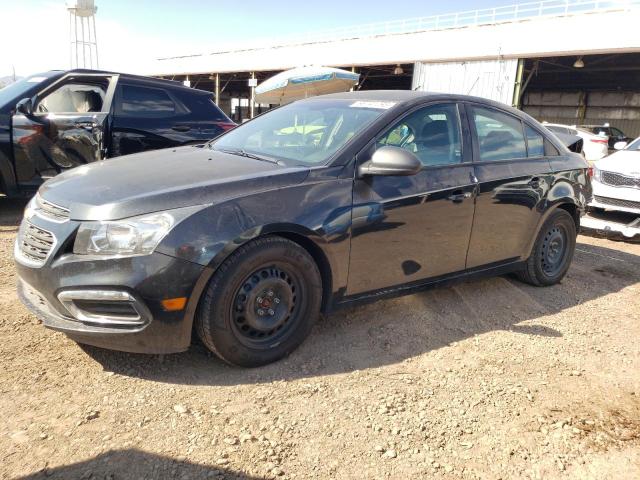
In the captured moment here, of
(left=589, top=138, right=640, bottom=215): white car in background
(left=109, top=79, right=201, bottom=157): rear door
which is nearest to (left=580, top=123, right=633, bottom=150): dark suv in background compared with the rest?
(left=589, top=138, right=640, bottom=215): white car in background

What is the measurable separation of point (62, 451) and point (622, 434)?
269cm

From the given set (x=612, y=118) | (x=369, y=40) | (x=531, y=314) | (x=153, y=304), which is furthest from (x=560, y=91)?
(x=153, y=304)

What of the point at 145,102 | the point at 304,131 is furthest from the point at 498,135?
the point at 145,102

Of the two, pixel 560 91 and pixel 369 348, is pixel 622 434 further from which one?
pixel 560 91

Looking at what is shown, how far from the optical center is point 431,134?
11.9 ft

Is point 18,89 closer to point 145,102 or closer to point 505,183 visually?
point 145,102

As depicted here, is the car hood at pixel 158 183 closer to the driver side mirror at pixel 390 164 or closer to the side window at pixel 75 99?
the driver side mirror at pixel 390 164

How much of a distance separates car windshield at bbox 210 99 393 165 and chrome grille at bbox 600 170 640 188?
5.25 meters

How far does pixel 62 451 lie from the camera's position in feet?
7.02

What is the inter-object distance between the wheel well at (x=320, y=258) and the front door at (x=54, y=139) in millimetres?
3940

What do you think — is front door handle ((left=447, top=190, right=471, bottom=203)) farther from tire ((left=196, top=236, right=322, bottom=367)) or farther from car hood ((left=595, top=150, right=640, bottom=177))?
car hood ((left=595, top=150, right=640, bottom=177))

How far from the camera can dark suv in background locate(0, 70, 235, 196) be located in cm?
576

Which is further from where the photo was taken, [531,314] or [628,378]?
[531,314]

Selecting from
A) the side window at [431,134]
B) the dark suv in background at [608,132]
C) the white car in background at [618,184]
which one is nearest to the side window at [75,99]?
the side window at [431,134]
